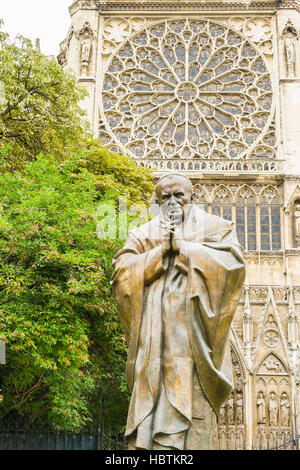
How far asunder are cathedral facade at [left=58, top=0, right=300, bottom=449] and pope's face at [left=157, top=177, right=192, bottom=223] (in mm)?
18180

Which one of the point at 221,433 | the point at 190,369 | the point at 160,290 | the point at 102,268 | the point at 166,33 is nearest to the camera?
the point at 190,369

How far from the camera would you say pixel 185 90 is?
26.9 metres

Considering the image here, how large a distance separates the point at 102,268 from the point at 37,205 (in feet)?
5.86

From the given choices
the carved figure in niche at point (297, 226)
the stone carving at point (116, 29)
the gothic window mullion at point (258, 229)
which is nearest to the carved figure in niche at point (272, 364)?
the gothic window mullion at point (258, 229)

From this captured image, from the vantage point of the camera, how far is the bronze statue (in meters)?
3.90

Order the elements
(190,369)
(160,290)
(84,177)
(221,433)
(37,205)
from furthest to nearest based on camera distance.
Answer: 1. (221,433)
2. (84,177)
3. (37,205)
4. (160,290)
5. (190,369)

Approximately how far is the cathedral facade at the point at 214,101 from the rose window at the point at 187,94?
0.05m

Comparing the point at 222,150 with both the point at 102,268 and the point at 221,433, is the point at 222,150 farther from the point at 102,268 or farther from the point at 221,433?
the point at 102,268

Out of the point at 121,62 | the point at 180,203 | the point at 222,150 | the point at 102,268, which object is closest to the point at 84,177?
the point at 102,268

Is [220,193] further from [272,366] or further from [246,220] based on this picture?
[272,366]

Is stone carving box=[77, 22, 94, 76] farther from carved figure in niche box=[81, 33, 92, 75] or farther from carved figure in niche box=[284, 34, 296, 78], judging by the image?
carved figure in niche box=[284, 34, 296, 78]

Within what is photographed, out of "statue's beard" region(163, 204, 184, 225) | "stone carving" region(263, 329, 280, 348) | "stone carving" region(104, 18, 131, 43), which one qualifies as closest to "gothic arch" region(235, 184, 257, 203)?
"stone carving" region(263, 329, 280, 348)

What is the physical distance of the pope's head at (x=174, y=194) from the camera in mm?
4527

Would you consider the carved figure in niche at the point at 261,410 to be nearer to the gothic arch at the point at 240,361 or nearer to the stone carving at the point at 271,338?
the gothic arch at the point at 240,361
